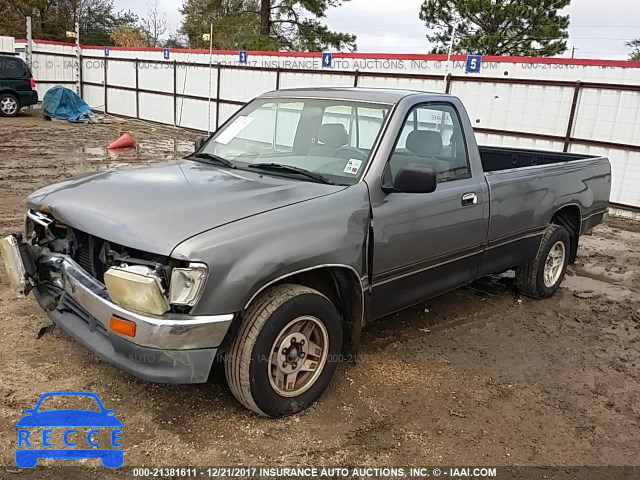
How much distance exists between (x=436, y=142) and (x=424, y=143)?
0.13m

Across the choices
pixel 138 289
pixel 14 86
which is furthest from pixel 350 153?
pixel 14 86

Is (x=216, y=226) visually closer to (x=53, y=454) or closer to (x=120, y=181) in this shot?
(x=120, y=181)

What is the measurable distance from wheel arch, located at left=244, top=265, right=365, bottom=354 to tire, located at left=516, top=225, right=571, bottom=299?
243 cm

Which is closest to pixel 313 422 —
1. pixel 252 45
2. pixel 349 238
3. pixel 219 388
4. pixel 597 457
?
pixel 219 388

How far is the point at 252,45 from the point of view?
82.8 feet

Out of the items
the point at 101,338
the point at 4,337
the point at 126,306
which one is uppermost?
the point at 126,306

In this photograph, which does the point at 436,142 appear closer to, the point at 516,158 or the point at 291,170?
the point at 291,170

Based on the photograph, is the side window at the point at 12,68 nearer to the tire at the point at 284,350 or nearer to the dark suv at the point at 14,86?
the dark suv at the point at 14,86

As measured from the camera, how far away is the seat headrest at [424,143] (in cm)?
402

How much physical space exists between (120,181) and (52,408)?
4.50 feet

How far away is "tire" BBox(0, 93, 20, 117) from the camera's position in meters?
19.4

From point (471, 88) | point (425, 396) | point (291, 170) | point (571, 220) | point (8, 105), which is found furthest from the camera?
point (8, 105)

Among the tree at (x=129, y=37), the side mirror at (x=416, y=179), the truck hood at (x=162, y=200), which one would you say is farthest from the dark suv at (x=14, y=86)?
the tree at (x=129, y=37)

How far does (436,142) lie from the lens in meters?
4.20
